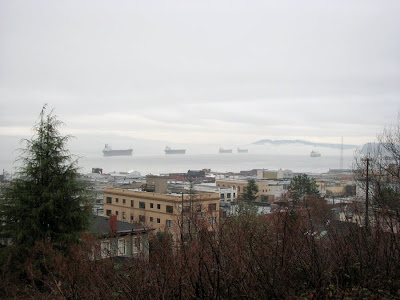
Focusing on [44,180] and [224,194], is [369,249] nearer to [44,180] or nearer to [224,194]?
[44,180]

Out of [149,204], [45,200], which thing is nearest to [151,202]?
[149,204]

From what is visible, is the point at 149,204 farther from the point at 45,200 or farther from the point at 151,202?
the point at 45,200

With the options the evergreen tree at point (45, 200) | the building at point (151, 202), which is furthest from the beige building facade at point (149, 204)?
the evergreen tree at point (45, 200)

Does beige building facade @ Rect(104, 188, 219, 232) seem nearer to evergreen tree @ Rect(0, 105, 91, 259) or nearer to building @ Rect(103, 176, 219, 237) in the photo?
building @ Rect(103, 176, 219, 237)

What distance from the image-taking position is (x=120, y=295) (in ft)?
13.9

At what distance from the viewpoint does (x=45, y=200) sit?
30.9 feet

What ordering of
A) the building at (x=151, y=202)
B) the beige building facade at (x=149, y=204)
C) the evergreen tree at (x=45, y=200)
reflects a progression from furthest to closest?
the building at (x=151, y=202) → the beige building facade at (x=149, y=204) → the evergreen tree at (x=45, y=200)

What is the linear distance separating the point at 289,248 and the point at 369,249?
113 centimetres

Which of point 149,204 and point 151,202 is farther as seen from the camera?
point 149,204

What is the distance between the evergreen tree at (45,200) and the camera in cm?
920

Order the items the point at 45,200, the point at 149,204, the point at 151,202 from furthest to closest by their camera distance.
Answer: the point at 149,204, the point at 151,202, the point at 45,200

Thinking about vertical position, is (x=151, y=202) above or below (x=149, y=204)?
above

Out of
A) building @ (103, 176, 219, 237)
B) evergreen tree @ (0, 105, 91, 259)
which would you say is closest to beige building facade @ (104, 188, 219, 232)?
building @ (103, 176, 219, 237)

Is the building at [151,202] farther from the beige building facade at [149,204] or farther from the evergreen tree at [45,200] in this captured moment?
the evergreen tree at [45,200]
